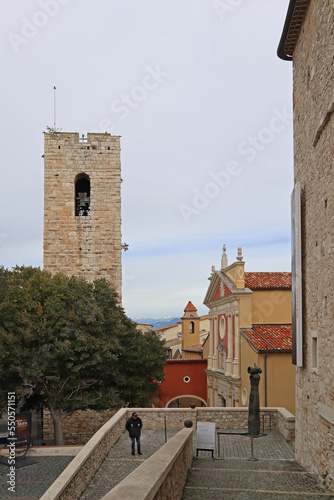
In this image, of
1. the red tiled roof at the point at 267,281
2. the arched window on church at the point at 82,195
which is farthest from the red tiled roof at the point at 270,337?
the arched window on church at the point at 82,195

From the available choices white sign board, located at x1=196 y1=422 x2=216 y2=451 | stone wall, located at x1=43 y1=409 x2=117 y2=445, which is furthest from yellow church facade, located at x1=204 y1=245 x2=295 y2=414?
white sign board, located at x1=196 y1=422 x2=216 y2=451

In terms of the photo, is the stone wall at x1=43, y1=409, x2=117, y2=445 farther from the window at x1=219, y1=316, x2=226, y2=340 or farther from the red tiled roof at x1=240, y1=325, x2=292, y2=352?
the window at x1=219, y1=316, x2=226, y2=340

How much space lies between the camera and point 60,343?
66.9ft

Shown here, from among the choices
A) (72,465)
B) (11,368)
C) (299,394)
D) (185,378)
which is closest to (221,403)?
(185,378)

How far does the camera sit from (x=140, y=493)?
4.66m

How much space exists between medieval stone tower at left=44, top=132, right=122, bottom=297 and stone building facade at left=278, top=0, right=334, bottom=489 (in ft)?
49.8

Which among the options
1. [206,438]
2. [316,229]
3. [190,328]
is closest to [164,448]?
[316,229]

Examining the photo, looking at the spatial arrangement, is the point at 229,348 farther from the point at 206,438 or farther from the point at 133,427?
the point at 133,427

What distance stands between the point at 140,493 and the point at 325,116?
7343mm

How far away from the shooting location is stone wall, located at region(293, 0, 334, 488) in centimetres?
930

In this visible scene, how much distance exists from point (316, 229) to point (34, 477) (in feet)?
31.3

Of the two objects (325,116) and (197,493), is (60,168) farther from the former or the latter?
(197,493)

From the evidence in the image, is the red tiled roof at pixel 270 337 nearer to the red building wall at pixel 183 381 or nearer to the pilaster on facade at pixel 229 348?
the pilaster on facade at pixel 229 348

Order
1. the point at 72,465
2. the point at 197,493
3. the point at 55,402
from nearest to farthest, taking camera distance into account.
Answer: the point at 197,493 → the point at 72,465 → the point at 55,402
